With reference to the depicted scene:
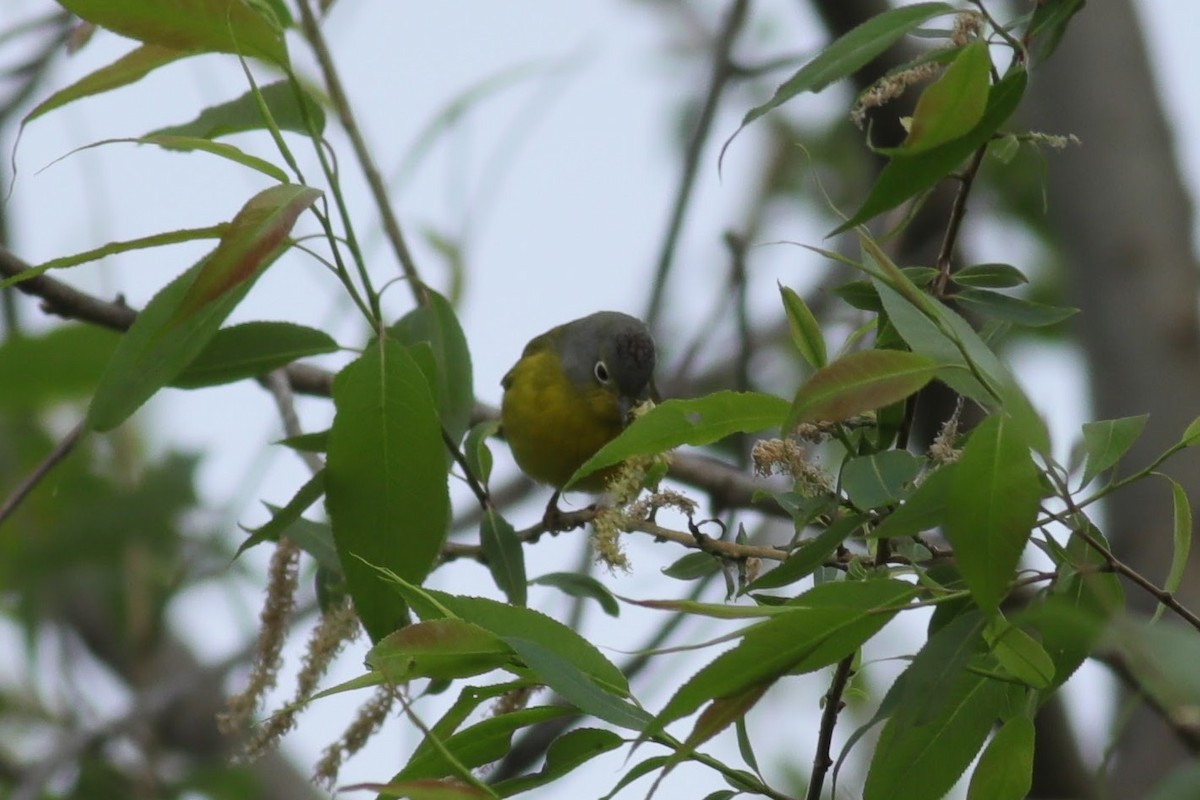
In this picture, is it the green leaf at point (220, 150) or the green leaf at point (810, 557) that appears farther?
the green leaf at point (220, 150)

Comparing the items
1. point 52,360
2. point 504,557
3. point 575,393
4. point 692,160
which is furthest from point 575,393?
point 504,557

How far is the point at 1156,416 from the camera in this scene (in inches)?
183

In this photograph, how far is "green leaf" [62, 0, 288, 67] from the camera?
2020mm

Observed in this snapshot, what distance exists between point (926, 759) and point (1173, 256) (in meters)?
3.58

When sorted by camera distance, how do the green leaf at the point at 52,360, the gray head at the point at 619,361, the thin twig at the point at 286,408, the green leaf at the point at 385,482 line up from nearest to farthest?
the green leaf at the point at 385,482, the thin twig at the point at 286,408, the green leaf at the point at 52,360, the gray head at the point at 619,361

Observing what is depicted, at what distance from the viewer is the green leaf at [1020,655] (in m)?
1.58

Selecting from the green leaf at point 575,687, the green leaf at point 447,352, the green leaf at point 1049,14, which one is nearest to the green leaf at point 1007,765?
the green leaf at point 575,687

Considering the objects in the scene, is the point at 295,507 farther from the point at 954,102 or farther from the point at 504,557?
the point at 954,102

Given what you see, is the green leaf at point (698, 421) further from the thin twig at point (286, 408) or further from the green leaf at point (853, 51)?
the thin twig at point (286, 408)

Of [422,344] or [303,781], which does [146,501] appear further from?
[422,344]

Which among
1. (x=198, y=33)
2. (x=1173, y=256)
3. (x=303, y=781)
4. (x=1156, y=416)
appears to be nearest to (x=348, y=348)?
(x=198, y=33)

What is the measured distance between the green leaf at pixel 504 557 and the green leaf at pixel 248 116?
0.72 metres

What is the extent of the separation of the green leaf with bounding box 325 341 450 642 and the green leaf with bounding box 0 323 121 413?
134 centimetres

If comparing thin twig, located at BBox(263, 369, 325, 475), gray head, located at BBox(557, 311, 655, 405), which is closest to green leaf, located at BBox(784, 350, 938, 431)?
thin twig, located at BBox(263, 369, 325, 475)
